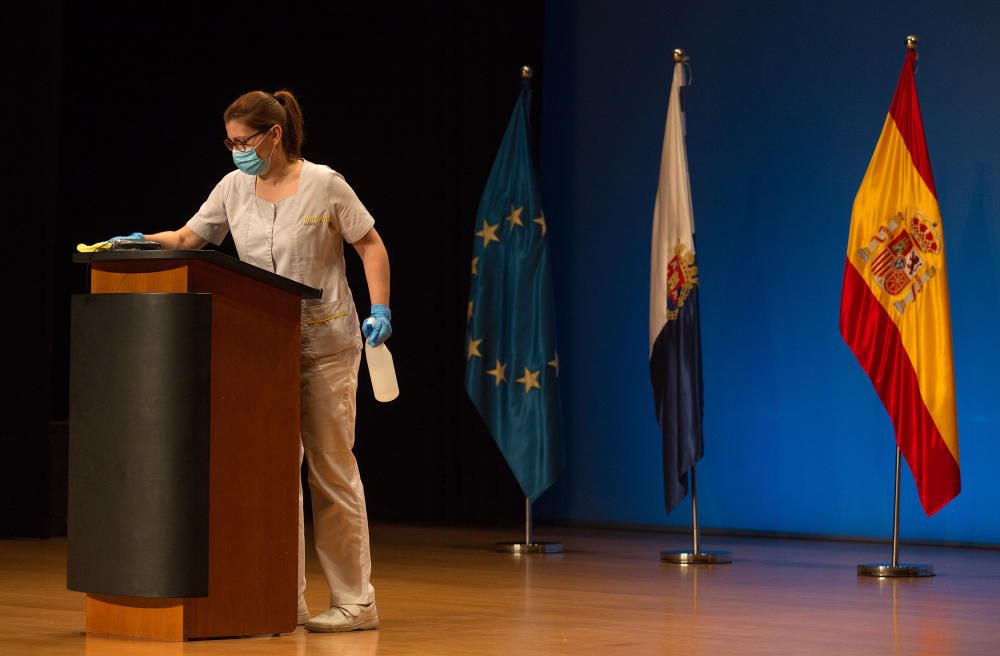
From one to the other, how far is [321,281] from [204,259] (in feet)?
1.45

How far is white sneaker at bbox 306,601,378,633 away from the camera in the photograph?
3482mm

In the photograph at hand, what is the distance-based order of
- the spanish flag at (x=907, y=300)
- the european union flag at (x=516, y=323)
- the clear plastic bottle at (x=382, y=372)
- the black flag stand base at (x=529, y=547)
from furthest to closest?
the european union flag at (x=516, y=323)
the black flag stand base at (x=529, y=547)
the spanish flag at (x=907, y=300)
the clear plastic bottle at (x=382, y=372)

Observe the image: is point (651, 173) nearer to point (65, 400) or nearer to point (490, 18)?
point (490, 18)

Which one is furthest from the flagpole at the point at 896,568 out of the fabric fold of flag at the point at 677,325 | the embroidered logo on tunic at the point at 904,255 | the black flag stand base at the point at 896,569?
the fabric fold of flag at the point at 677,325

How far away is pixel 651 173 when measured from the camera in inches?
291

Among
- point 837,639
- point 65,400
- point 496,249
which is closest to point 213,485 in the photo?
point 837,639

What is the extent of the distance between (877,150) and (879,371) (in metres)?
0.81

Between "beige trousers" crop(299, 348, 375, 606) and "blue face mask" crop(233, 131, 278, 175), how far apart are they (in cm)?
43

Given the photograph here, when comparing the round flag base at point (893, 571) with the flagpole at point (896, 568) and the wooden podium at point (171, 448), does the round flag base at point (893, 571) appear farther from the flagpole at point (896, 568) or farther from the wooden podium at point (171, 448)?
the wooden podium at point (171, 448)

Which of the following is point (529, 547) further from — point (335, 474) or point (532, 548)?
point (335, 474)

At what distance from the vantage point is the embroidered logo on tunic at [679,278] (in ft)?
19.6

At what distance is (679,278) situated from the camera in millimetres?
5992

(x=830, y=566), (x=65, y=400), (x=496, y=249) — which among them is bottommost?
(x=830, y=566)

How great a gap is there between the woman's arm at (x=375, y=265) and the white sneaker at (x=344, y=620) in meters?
0.71
